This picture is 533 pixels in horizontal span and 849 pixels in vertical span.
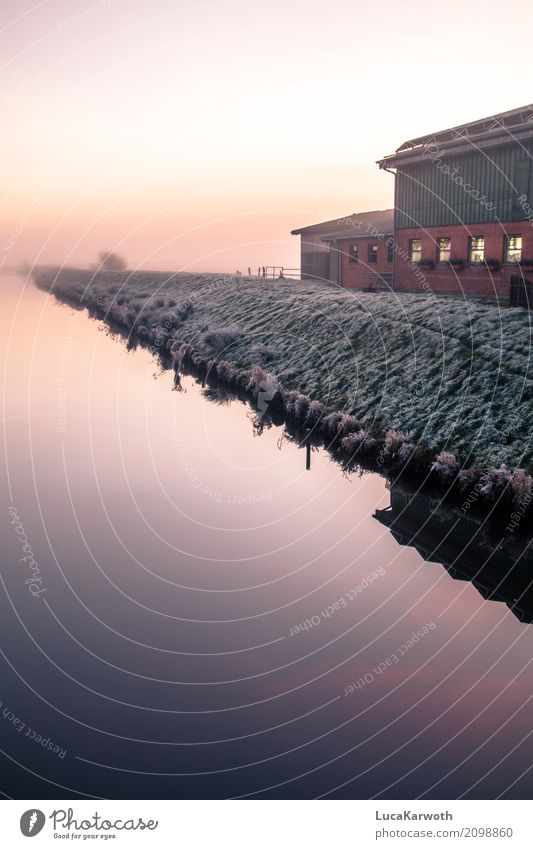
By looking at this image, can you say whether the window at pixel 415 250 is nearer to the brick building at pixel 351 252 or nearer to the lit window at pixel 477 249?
the brick building at pixel 351 252

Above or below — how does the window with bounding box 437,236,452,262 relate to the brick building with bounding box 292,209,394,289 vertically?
below

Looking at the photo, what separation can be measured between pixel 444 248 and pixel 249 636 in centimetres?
3040

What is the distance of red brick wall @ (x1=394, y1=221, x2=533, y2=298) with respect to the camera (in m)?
33.3

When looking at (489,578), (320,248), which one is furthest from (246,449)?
(320,248)

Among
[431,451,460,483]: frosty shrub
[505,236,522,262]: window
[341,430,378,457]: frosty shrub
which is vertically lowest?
[431,451,460,483]: frosty shrub

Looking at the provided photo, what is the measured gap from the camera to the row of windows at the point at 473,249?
32.9 metres

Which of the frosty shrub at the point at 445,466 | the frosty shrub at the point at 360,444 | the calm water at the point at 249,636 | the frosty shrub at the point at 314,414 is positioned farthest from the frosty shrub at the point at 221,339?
the frosty shrub at the point at 445,466

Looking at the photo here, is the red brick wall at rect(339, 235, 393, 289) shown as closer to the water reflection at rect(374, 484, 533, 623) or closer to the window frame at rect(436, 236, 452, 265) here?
the window frame at rect(436, 236, 452, 265)

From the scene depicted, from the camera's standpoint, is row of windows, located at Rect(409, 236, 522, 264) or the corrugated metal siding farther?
row of windows, located at Rect(409, 236, 522, 264)

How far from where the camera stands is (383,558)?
14.8 m

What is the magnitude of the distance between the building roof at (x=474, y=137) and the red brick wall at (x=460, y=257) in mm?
3689

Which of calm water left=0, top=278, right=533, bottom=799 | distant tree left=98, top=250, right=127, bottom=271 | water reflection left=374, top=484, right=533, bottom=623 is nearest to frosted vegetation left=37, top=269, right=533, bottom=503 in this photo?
water reflection left=374, top=484, right=533, bottom=623

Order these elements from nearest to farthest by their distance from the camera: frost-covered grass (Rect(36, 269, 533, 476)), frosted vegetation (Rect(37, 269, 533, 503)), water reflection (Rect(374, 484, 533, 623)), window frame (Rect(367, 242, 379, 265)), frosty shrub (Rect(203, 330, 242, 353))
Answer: water reflection (Rect(374, 484, 533, 623)) → frosted vegetation (Rect(37, 269, 533, 503)) → frost-covered grass (Rect(36, 269, 533, 476)) → frosty shrub (Rect(203, 330, 242, 353)) → window frame (Rect(367, 242, 379, 265))

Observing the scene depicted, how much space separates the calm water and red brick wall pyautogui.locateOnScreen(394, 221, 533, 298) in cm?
1798
